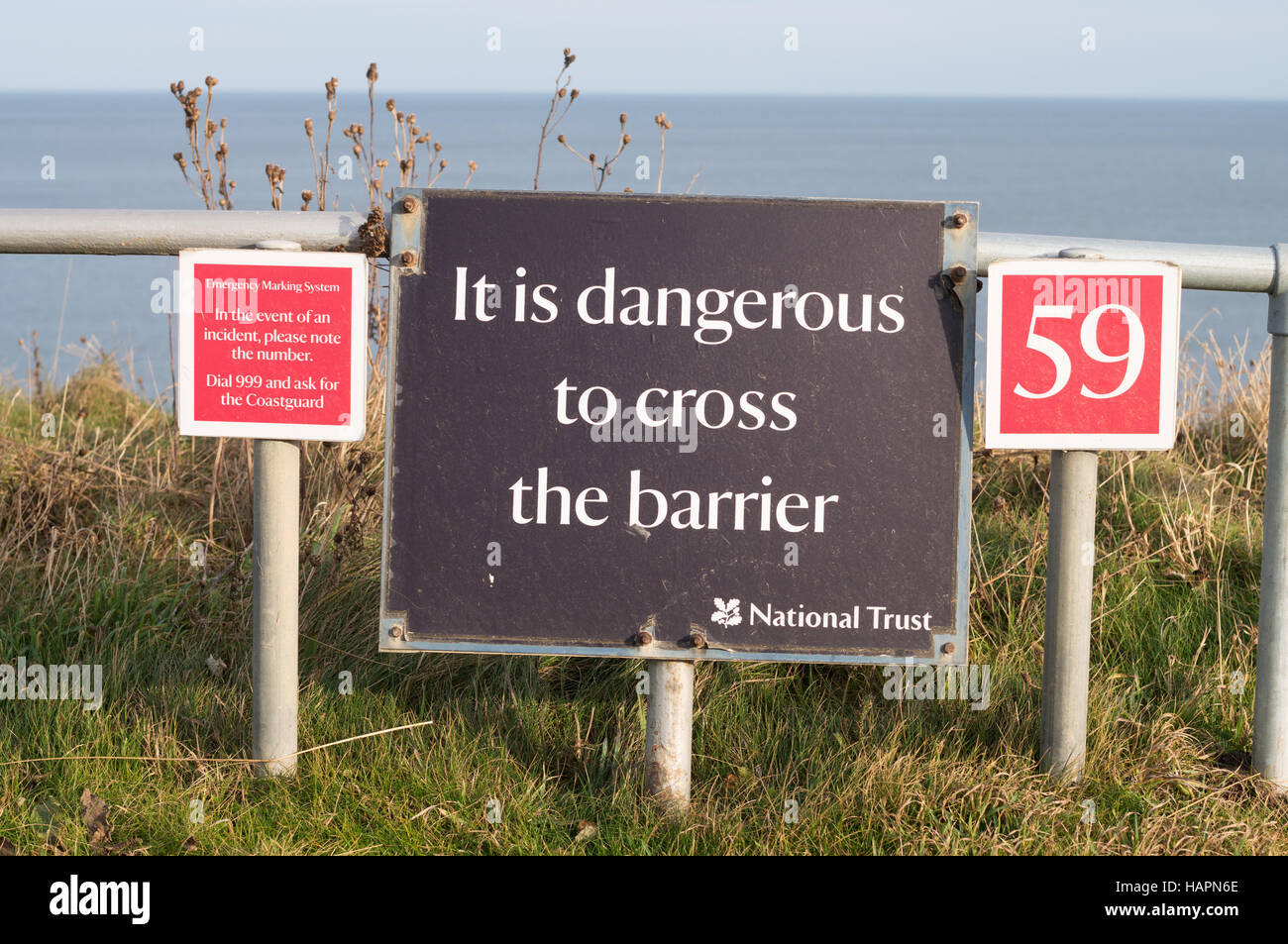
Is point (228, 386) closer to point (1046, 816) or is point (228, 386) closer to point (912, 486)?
point (912, 486)

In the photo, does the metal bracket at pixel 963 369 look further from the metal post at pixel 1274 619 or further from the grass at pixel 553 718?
the metal post at pixel 1274 619

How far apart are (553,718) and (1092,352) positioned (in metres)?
1.48

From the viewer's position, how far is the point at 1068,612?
2721mm

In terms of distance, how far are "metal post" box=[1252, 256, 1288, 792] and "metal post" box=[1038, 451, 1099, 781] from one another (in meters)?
0.41

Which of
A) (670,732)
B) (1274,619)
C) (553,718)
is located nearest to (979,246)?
(1274,619)

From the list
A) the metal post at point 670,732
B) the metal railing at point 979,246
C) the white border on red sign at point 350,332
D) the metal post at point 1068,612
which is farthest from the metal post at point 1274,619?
the white border on red sign at point 350,332

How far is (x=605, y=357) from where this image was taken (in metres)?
2.62

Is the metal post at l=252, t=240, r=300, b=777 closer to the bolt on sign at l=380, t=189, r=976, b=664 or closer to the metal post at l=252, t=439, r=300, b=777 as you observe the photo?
the metal post at l=252, t=439, r=300, b=777

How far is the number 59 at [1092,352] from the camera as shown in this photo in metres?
2.60

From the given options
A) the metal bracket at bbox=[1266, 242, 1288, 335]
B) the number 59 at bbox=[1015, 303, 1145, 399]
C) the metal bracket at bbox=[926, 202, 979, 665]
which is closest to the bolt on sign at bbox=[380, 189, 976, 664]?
the metal bracket at bbox=[926, 202, 979, 665]

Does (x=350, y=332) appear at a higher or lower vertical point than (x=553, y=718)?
higher

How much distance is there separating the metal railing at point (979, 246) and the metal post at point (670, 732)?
2.63 ft

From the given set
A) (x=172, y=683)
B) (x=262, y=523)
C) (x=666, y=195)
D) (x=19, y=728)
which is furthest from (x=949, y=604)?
(x=19, y=728)

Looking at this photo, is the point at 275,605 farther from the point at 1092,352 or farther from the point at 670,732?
the point at 1092,352
